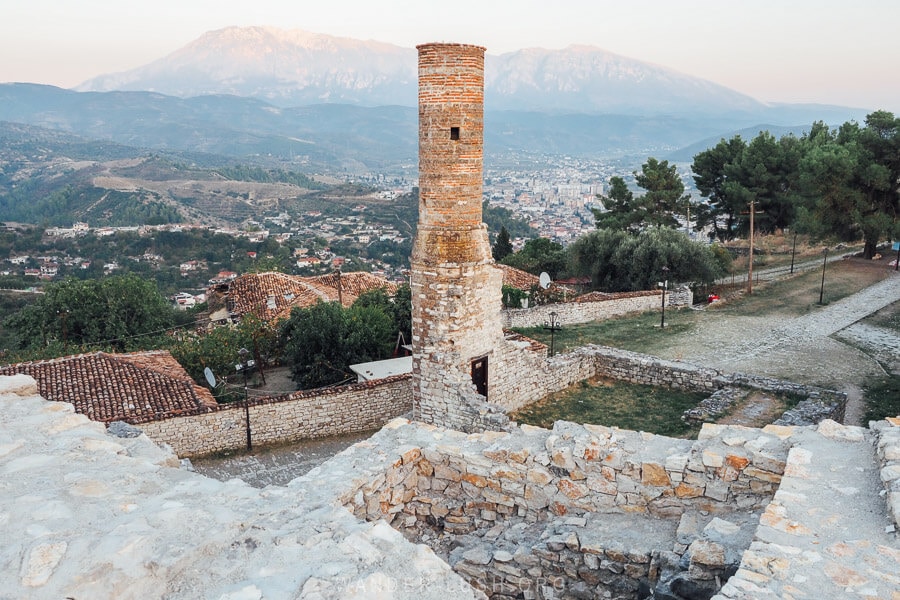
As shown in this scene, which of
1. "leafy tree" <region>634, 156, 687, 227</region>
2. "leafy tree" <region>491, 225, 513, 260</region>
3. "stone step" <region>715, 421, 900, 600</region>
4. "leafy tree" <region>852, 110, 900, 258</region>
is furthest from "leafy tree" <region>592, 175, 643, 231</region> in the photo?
"stone step" <region>715, 421, 900, 600</region>

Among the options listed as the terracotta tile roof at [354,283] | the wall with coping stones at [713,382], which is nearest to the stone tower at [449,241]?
the wall with coping stones at [713,382]

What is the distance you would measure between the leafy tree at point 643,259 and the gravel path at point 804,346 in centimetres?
409

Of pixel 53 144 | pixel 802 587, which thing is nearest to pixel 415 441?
pixel 802 587

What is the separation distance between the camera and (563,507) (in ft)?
21.7

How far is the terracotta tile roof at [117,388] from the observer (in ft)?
42.9

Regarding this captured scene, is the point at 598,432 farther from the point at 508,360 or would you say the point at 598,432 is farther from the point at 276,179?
the point at 276,179

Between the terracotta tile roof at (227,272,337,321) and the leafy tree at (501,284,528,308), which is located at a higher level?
the leafy tree at (501,284,528,308)

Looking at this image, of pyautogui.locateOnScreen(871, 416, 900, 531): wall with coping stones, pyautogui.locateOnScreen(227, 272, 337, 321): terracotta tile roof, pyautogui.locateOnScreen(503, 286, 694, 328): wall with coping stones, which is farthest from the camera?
pyautogui.locateOnScreen(227, 272, 337, 321): terracotta tile roof

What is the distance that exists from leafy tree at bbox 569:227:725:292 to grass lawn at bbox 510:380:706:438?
1165cm

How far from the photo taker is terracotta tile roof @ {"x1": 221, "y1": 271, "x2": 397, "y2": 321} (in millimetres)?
25031

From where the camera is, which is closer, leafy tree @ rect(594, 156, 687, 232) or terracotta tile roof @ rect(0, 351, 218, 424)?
terracotta tile roof @ rect(0, 351, 218, 424)

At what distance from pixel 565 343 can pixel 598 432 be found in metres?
12.5

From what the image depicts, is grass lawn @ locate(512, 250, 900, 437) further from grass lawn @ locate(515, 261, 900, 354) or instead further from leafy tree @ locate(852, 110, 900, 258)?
leafy tree @ locate(852, 110, 900, 258)

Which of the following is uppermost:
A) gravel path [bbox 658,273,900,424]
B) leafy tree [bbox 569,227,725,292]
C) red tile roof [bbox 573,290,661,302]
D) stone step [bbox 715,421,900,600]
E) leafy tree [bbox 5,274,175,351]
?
stone step [bbox 715,421,900,600]
